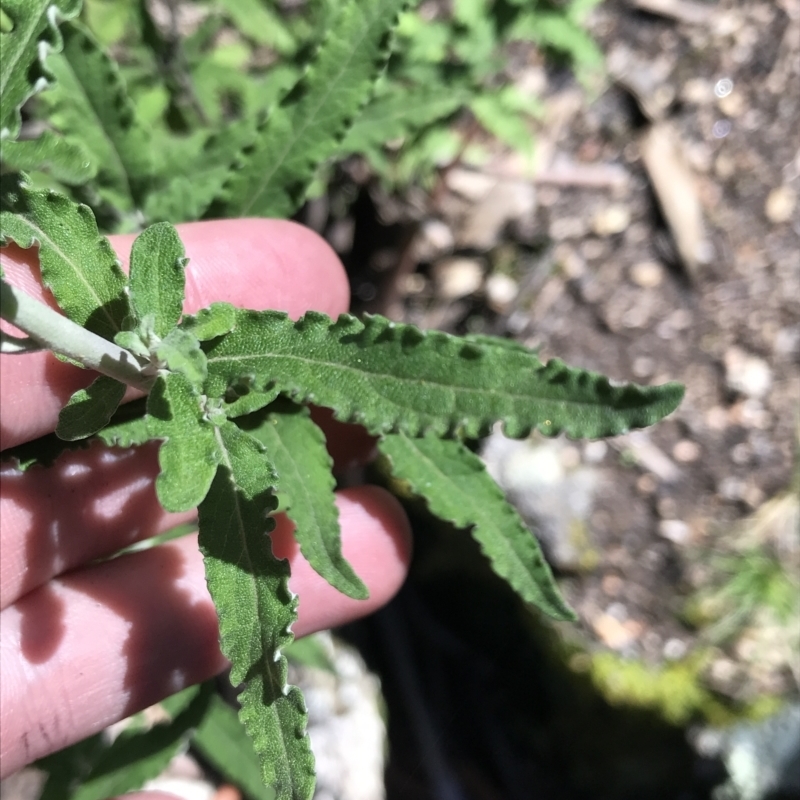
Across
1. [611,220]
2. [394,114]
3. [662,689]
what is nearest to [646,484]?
[662,689]

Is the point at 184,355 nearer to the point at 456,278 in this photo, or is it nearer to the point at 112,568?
the point at 112,568

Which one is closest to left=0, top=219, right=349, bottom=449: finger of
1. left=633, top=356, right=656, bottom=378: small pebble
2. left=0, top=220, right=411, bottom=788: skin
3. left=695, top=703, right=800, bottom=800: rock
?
left=0, top=220, right=411, bottom=788: skin

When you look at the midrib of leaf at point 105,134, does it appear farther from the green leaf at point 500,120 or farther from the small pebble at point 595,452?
the small pebble at point 595,452

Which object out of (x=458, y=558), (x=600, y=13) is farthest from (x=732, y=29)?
(x=458, y=558)

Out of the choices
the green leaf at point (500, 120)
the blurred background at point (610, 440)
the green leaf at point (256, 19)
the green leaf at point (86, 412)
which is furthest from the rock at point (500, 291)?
the green leaf at point (86, 412)

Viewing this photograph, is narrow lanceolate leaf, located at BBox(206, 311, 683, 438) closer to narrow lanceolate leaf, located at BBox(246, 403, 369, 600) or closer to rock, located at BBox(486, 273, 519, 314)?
narrow lanceolate leaf, located at BBox(246, 403, 369, 600)

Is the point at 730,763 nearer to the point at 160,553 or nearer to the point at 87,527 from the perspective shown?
the point at 160,553
